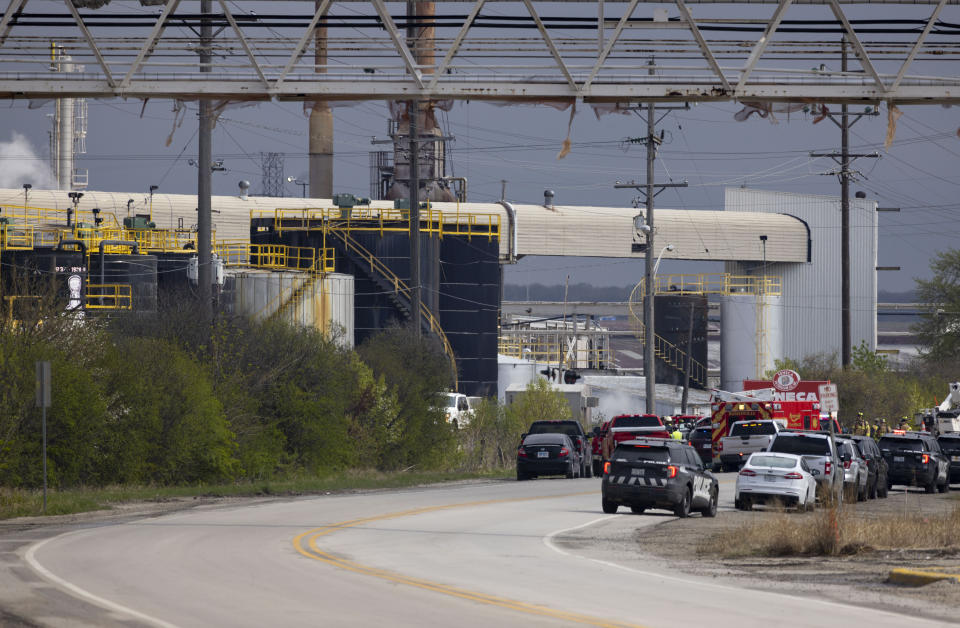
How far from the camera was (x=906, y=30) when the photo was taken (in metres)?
17.4

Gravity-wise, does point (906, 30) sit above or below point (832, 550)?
above

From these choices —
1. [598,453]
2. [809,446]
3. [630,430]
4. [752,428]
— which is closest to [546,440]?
[630,430]

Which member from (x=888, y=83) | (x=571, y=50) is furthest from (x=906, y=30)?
(x=571, y=50)

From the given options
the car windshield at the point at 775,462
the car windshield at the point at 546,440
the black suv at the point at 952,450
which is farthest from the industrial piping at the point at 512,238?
the car windshield at the point at 775,462

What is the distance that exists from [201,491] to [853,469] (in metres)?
16.6

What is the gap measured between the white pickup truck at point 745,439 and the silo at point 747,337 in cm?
3156

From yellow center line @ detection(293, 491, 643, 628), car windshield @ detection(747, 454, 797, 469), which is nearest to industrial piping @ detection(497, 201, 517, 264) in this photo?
car windshield @ detection(747, 454, 797, 469)

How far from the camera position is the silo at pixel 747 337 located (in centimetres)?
7550

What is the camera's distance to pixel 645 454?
1027 inches

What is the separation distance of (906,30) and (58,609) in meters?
13.2

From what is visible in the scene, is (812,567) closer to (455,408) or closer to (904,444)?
(904,444)

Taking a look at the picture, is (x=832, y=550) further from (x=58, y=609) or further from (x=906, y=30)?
(x=58, y=609)

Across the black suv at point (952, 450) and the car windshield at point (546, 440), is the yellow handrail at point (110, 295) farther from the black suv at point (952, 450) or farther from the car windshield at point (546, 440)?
the black suv at point (952, 450)

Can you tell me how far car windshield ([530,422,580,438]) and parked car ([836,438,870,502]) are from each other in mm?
11717
